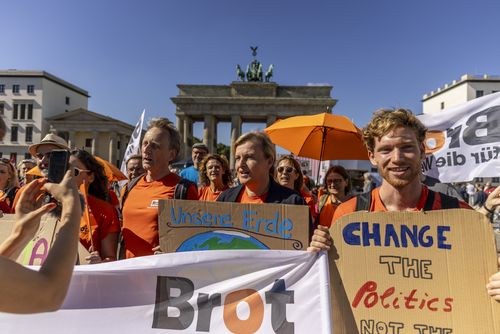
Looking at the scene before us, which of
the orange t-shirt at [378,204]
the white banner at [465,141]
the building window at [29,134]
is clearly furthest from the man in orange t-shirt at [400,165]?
the building window at [29,134]

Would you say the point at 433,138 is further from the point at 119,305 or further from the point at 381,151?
the point at 119,305

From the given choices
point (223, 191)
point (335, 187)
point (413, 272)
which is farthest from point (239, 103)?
point (413, 272)

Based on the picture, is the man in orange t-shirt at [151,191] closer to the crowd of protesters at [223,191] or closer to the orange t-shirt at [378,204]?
the crowd of protesters at [223,191]

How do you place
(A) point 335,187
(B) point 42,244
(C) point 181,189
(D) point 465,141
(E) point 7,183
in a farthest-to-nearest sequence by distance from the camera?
(A) point 335,187 → (E) point 7,183 → (D) point 465,141 → (C) point 181,189 → (B) point 42,244

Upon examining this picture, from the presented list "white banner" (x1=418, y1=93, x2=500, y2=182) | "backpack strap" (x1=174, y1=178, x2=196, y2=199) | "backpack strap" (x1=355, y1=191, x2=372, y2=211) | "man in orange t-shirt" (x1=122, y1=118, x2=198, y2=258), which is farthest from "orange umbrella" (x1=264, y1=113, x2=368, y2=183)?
"backpack strap" (x1=355, y1=191, x2=372, y2=211)

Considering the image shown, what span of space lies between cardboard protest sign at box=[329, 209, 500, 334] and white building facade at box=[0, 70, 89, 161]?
73135mm

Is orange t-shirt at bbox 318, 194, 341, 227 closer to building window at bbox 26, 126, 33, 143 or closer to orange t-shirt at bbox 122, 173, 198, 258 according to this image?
orange t-shirt at bbox 122, 173, 198, 258

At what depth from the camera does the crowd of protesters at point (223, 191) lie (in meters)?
2.27

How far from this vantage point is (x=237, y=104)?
168ft

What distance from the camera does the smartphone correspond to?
175cm

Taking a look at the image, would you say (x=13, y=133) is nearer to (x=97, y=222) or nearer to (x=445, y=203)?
(x=97, y=222)

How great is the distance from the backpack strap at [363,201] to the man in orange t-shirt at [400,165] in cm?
2

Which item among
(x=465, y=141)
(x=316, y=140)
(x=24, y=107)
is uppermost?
(x=24, y=107)

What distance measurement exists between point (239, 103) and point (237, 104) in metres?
0.29
